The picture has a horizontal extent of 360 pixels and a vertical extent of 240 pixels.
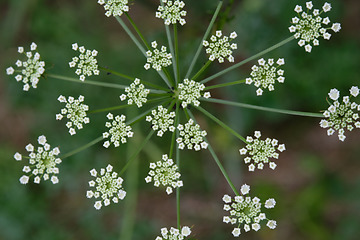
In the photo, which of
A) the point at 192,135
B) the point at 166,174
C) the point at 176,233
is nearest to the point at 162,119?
the point at 192,135

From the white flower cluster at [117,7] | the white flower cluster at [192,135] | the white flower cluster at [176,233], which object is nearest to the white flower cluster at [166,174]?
the white flower cluster at [192,135]

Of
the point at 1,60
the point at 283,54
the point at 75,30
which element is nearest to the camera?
the point at 283,54

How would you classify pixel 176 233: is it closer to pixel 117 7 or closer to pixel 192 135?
pixel 192 135

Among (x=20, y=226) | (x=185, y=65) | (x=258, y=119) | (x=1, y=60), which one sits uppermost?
(x=258, y=119)

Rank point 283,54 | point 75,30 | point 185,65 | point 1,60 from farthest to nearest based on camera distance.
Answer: point 1,60, point 75,30, point 283,54, point 185,65

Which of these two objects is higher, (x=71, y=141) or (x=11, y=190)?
(x=71, y=141)

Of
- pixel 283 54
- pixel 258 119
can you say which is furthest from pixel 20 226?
pixel 283 54

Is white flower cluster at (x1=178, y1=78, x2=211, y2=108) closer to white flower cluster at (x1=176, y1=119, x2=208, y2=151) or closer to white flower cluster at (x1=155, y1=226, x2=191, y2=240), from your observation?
white flower cluster at (x1=176, y1=119, x2=208, y2=151)

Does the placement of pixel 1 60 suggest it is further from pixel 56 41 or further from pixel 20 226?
pixel 20 226

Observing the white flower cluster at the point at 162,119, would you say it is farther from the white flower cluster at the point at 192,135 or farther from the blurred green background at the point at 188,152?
the blurred green background at the point at 188,152
